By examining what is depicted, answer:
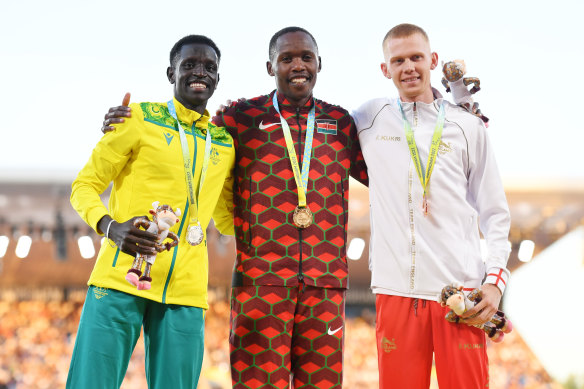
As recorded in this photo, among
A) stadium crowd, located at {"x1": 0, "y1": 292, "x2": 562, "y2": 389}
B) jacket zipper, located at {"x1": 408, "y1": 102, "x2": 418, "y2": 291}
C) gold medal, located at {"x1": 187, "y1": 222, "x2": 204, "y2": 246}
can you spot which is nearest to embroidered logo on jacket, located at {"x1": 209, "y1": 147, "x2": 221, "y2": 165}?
gold medal, located at {"x1": 187, "y1": 222, "x2": 204, "y2": 246}

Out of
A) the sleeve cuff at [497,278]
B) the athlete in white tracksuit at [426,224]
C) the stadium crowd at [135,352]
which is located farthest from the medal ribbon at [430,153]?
the stadium crowd at [135,352]

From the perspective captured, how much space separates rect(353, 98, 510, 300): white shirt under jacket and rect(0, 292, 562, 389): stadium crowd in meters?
8.95

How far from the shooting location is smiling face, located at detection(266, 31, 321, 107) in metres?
2.90

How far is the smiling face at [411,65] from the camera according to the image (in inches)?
115

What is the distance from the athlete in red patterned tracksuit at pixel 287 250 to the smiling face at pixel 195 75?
0.28 meters

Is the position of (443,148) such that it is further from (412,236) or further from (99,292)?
(99,292)

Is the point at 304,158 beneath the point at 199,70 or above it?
beneath

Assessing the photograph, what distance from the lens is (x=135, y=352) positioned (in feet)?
40.4

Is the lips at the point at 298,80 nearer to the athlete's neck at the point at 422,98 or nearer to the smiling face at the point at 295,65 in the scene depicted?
the smiling face at the point at 295,65

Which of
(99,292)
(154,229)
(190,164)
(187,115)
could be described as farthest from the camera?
(187,115)

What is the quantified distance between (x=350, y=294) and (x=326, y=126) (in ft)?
35.7

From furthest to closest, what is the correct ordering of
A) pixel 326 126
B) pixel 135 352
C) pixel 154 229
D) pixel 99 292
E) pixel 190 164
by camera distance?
pixel 135 352 → pixel 326 126 → pixel 190 164 → pixel 99 292 → pixel 154 229

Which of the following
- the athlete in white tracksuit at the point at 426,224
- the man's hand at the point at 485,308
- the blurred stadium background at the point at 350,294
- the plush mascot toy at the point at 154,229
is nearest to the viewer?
the plush mascot toy at the point at 154,229

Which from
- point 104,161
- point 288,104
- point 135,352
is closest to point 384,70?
point 288,104
